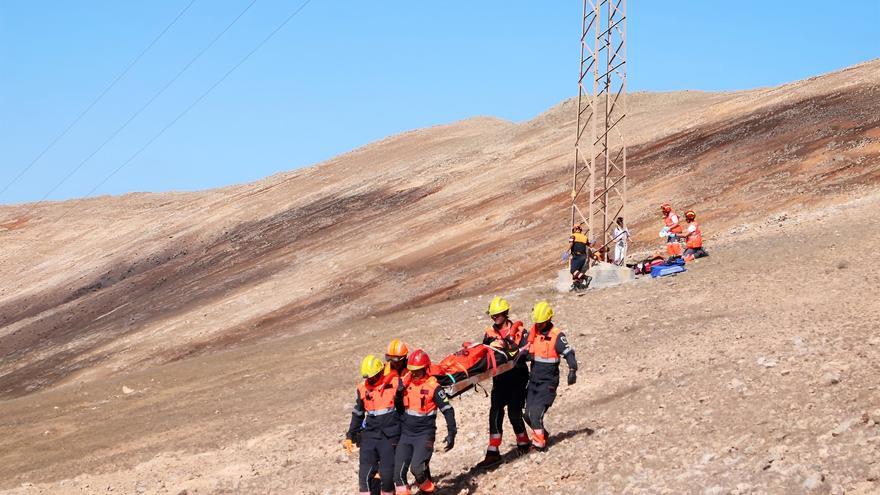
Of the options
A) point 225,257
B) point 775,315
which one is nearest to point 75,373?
point 225,257

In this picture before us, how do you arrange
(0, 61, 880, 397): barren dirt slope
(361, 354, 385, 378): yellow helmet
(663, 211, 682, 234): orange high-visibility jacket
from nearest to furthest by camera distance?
(361, 354, 385, 378): yellow helmet, (663, 211, 682, 234): orange high-visibility jacket, (0, 61, 880, 397): barren dirt slope

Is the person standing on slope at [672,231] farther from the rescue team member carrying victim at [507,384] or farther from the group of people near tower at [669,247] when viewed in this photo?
the rescue team member carrying victim at [507,384]

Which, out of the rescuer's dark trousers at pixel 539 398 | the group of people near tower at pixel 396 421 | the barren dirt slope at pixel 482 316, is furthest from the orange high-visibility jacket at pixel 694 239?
the group of people near tower at pixel 396 421

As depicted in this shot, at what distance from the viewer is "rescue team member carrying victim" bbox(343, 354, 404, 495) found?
10.2 meters

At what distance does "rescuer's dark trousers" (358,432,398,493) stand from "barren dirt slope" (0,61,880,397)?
17267mm

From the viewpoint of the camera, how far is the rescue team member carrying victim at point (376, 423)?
1017cm

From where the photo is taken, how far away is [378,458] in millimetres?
10453

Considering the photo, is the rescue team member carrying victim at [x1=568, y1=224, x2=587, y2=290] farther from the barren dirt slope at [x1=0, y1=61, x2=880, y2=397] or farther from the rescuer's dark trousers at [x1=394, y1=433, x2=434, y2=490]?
the rescuer's dark trousers at [x1=394, y1=433, x2=434, y2=490]

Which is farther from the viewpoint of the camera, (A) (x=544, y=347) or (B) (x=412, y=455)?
(A) (x=544, y=347)

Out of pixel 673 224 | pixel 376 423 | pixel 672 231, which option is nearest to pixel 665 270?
pixel 672 231

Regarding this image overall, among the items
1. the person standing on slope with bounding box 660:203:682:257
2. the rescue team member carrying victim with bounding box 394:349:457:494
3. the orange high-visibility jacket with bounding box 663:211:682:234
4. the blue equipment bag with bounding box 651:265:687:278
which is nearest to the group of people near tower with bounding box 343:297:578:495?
the rescue team member carrying victim with bounding box 394:349:457:494

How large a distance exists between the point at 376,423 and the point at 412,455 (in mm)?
493

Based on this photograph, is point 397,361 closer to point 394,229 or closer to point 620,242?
point 620,242

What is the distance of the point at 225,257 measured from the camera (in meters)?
43.5
